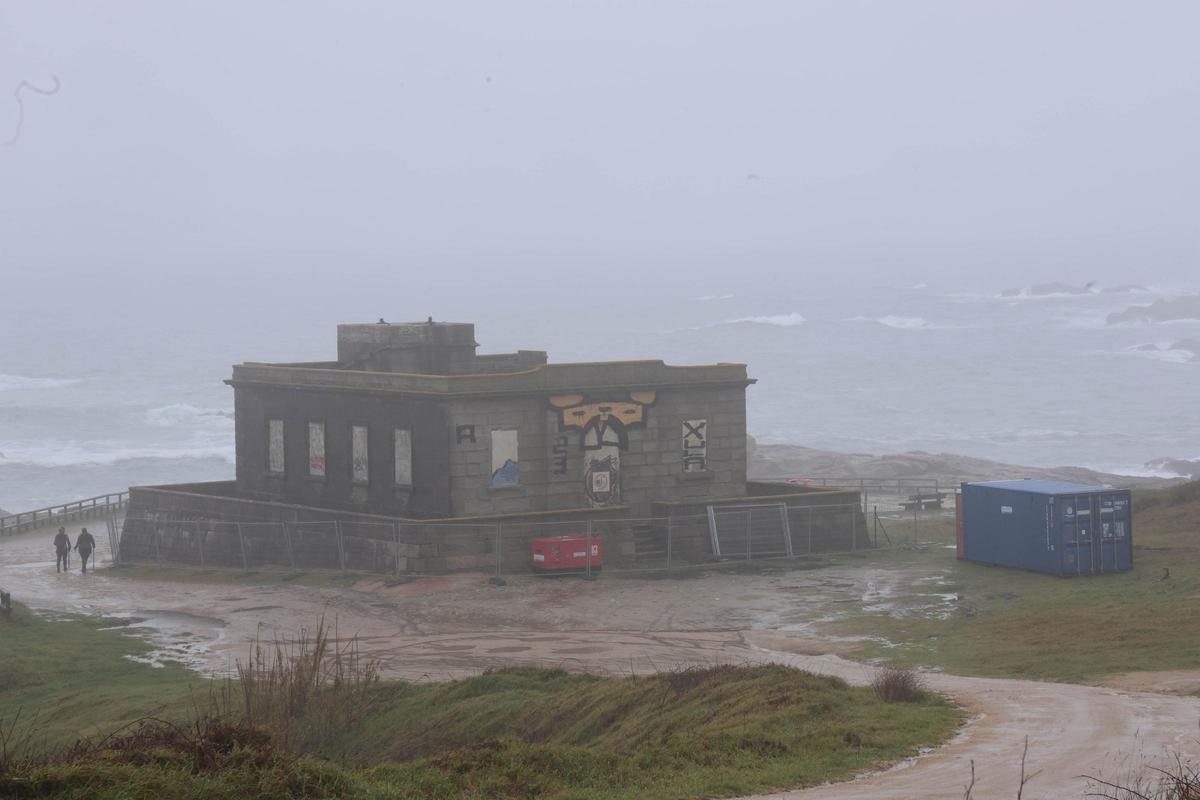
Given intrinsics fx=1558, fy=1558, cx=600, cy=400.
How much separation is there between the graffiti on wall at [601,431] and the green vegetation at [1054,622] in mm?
7050

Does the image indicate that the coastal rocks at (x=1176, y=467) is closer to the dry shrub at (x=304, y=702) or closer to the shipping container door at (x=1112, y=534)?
the shipping container door at (x=1112, y=534)

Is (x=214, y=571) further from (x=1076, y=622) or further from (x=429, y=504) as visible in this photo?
(x=1076, y=622)

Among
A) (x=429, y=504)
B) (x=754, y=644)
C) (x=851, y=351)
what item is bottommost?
(x=754, y=644)

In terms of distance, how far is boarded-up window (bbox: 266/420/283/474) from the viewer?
4159 centimetres

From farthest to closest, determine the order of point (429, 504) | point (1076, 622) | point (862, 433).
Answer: point (862, 433)
point (429, 504)
point (1076, 622)

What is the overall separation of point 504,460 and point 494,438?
24.1 inches

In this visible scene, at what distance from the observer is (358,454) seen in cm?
3928

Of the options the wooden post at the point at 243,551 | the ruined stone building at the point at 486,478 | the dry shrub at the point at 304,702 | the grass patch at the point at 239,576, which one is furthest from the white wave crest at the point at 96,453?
the dry shrub at the point at 304,702

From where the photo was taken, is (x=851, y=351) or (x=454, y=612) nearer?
(x=454, y=612)

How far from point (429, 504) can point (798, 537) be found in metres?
9.33

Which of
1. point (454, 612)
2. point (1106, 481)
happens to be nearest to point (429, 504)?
point (454, 612)

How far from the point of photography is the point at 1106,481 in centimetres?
7000

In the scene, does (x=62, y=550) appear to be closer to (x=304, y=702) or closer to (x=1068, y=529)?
(x=304, y=702)

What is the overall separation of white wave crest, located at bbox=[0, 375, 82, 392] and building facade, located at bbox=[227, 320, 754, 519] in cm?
11525
